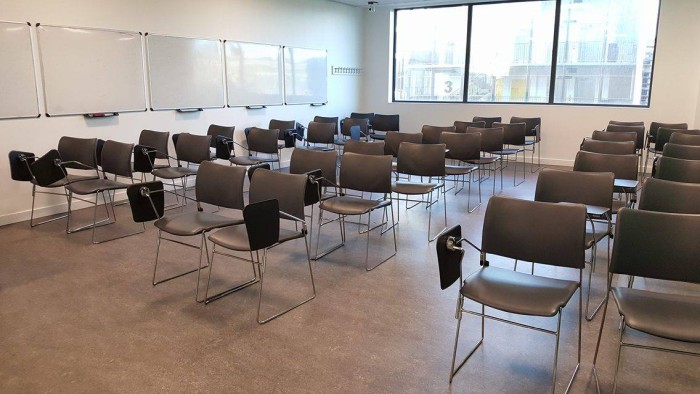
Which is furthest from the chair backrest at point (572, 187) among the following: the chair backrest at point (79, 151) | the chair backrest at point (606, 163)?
the chair backrest at point (79, 151)

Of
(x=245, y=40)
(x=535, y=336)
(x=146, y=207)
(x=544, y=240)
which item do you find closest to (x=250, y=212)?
(x=146, y=207)

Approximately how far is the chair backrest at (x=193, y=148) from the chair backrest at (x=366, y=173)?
2011 mm

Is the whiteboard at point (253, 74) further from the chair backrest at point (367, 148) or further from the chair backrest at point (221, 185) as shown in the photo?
the chair backrest at point (221, 185)

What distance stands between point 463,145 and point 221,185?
11.6ft

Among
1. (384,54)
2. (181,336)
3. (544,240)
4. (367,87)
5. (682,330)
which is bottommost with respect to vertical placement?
(181,336)

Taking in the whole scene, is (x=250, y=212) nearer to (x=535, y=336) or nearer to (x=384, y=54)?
(x=535, y=336)

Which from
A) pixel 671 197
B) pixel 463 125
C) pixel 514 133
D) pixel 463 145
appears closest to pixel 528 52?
pixel 514 133

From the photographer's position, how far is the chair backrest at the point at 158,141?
6.14 metres

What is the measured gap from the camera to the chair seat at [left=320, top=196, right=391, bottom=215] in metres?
4.26

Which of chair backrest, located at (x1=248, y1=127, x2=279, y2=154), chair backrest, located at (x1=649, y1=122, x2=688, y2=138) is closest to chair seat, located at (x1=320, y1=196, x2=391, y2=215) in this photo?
chair backrest, located at (x1=248, y1=127, x2=279, y2=154)

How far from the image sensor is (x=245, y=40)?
26.9 feet

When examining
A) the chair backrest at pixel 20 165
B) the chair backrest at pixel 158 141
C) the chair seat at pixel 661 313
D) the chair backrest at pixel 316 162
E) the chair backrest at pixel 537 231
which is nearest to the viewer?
the chair seat at pixel 661 313

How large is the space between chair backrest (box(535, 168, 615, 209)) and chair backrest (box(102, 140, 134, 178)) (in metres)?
3.86

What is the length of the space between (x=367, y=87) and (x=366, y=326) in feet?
28.9
